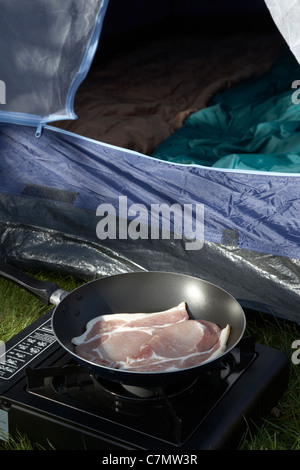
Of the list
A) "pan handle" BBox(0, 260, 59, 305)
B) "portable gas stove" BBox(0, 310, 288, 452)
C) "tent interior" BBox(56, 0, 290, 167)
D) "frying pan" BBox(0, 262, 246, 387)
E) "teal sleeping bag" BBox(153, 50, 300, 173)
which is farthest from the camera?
"tent interior" BBox(56, 0, 290, 167)

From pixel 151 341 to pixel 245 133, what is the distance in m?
1.11

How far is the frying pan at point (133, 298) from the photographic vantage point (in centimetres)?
131

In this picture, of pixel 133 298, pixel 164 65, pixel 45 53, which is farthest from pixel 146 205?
pixel 164 65

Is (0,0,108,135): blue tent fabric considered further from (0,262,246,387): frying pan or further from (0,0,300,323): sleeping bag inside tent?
(0,262,246,387): frying pan

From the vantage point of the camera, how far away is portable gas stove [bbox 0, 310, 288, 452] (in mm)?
1063

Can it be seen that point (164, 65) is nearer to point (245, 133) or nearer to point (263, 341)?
point (245, 133)

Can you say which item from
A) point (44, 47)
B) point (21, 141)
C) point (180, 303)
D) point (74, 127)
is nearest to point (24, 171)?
point (21, 141)

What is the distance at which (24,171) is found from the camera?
1.93 metres

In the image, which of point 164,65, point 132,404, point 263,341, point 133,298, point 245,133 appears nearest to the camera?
point 132,404

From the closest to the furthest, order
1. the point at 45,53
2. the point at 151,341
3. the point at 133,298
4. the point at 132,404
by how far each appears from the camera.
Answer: the point at 132,404 → the point at 151,341 → the point at 133,298 → the point at 45,53

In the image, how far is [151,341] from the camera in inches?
48.8

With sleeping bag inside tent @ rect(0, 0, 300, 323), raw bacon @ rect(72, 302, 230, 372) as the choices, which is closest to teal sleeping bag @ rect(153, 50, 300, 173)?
sleeping bag inside tent @ rect(0, 0, 300, 323)

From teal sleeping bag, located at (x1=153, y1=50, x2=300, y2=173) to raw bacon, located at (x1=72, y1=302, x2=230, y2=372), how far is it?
0.59m

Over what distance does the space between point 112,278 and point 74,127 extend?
0.78m
